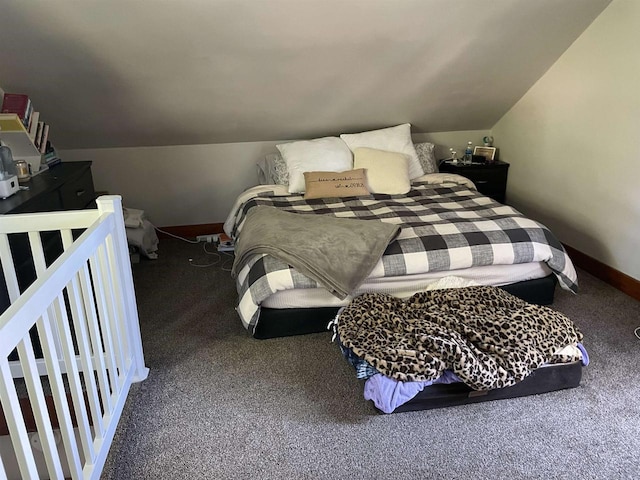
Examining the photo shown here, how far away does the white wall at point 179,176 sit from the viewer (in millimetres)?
3736

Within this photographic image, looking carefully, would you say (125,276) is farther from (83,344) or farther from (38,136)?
(38,136)

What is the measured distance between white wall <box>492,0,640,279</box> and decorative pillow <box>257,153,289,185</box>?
1.90m

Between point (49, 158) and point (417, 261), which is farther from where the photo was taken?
point (49, 158)

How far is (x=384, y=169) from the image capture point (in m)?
3.43

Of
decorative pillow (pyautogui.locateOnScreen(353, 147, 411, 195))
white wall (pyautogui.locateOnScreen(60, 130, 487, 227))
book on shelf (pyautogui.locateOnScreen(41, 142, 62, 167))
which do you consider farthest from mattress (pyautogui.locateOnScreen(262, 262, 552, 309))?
white wall (pyautogui.locateOnScreen(60, 130, 487, 227))

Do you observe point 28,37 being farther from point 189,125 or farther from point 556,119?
point 556,119

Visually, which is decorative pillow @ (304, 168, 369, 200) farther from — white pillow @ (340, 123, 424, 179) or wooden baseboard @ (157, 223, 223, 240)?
wooden baseboard @ (157, 223, 223, 240)

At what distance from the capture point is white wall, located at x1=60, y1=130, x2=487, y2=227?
147 inches

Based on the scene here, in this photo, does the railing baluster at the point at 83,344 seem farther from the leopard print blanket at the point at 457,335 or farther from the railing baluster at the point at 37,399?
the leopard print blanket at the point at 457,335

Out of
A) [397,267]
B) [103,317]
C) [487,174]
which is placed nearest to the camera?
[103,317]

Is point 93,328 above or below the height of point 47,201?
below

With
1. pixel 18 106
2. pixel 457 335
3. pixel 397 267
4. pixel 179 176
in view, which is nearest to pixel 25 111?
pixel 18 106

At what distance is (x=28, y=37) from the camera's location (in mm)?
2479

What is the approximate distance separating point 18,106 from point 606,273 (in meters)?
3.58
